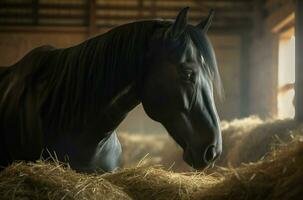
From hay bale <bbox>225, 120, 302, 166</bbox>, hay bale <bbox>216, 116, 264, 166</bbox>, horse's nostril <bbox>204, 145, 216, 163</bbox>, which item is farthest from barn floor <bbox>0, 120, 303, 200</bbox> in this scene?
hay bale <bbox>216, 116, 264, 166</bbox>

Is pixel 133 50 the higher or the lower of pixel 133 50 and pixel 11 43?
the higher

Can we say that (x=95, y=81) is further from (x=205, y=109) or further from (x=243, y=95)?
(x=243, y=95)

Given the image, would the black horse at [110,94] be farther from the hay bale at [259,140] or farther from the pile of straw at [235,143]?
the hay bale at [259,140]

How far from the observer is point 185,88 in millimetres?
2184

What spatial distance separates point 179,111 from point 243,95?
224 inches

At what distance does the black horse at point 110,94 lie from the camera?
2.18 meters

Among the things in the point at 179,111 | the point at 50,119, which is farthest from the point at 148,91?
the point at 50,119

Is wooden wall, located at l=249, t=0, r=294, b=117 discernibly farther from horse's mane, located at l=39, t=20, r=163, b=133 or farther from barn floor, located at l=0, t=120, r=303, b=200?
barn floor, located at l=0, t=120, r=303, b=200

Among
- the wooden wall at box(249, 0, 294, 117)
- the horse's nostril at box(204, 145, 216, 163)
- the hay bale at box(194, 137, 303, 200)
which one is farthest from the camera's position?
the wooden wall at box(249, 0, 294, 117)

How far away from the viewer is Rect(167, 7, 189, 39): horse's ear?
7.16 ft

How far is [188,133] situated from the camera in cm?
219

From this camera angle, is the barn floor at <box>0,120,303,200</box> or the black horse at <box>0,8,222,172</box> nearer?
the barn floor at <box>0,120,303,200</box>

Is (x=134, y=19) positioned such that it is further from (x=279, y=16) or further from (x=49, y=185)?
(x=49, y=185)

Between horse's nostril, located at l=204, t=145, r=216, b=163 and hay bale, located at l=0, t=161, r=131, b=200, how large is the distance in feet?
1.40
